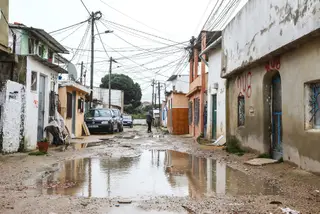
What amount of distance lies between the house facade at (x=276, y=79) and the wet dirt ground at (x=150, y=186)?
0.88m

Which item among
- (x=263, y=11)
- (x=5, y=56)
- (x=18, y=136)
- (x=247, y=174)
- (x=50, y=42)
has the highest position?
(x=50, y=42)

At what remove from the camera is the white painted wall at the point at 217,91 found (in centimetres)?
1540

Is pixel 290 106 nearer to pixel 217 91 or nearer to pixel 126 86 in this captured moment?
pixel 217 91

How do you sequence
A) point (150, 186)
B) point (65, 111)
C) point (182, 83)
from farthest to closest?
point (182, 83), point (65, 111), point (150, 186)

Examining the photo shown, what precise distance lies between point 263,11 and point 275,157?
415 cm

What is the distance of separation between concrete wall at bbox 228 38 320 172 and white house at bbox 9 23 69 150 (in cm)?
739

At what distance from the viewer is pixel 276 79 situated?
972 centimetres

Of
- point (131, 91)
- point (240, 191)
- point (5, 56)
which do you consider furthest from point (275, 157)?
point (131, 91)

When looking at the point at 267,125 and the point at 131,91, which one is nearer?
the point at 267,125

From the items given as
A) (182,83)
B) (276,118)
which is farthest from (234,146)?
(182,83)

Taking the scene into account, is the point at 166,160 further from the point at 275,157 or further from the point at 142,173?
the point at 275,157

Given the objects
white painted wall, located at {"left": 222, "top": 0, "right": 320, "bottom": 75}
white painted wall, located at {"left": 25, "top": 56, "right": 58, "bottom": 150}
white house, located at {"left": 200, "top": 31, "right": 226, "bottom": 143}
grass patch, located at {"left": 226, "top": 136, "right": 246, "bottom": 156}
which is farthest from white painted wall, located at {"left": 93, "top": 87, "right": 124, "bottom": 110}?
grass patch, located at {"left": 226, "top": 136, "right": 246, "bottom": 156}

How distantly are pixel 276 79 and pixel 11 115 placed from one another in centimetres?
809

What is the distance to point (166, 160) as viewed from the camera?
1028 centimetres
